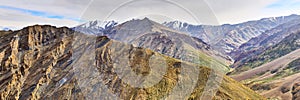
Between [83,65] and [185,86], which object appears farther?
[83,65]

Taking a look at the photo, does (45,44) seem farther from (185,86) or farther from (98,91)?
(185,86)

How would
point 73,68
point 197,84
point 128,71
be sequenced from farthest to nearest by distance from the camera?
point 73,68
point 197,84
point 128,71

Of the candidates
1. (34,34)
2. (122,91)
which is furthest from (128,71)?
(34,34)

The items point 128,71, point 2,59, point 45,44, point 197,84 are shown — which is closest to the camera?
point 128,71

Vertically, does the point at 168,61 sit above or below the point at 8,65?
above

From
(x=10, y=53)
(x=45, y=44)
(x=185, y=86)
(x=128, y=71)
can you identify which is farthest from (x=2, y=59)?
(x=185, y=86)

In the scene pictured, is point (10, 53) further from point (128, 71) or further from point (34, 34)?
point (128, 71)
